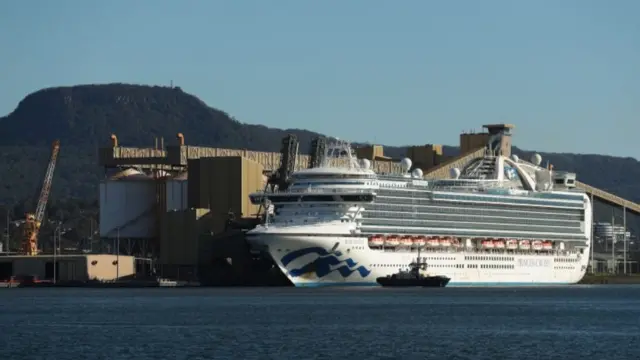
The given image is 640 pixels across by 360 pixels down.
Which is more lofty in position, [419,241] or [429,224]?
[429,224]

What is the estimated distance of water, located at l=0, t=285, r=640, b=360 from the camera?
6612 centimetres

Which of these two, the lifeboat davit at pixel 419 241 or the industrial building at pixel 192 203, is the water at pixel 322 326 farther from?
the industrial building at pixel 192 203

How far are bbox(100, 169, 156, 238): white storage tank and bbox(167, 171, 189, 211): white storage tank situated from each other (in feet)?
13.5

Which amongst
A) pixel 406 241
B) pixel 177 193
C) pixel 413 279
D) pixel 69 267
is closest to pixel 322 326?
pixel 413 279

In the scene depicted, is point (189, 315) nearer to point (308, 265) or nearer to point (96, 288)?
point (308, 265)

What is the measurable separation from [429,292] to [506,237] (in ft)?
87.0

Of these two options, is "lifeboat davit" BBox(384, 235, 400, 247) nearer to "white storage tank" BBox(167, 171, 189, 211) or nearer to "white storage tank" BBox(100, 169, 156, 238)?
"white storage tank" BBox(167, 171, 189, 211)

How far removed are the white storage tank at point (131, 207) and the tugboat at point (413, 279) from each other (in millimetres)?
49080

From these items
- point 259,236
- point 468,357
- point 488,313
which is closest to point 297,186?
point 259,236

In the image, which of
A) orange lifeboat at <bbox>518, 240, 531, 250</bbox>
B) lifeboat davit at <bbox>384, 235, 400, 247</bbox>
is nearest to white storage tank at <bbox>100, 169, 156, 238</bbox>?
orange lifeboat at <bbox>518, 240, 531, 250</bbox>

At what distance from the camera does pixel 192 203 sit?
168875 millimetres

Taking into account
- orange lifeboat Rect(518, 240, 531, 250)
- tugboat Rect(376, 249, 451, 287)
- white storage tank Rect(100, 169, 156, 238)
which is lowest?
tugboat Rect(376, 249, 451, 287)

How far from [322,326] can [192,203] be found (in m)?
88.9

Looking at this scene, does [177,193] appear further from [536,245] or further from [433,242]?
[536,245]
